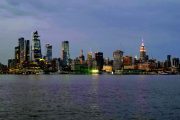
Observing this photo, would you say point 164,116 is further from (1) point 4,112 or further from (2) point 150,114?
(1) point 4,112

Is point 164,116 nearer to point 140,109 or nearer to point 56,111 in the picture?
point 140,109

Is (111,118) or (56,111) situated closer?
(111,118)

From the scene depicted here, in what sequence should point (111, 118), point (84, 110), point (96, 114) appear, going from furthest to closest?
point (84, 110) → point (96, 114) → point (111, 118)

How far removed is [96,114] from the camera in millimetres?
75500

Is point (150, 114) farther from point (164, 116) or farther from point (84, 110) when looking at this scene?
point (84, 110)

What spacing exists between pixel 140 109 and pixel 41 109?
17.6m

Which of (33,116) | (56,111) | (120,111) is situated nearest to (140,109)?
(120,111)

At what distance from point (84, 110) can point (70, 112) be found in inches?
171

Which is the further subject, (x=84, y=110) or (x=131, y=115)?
(x=84, y=110)

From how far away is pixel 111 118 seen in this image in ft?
232

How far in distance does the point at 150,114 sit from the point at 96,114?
8.80 metres

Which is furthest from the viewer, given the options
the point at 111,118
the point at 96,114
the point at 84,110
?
the point at 84,110

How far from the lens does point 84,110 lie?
267 feet

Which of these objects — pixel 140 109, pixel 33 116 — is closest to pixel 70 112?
pixel 33 116
